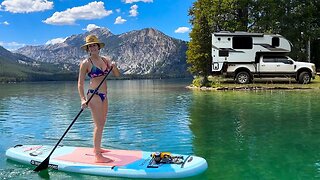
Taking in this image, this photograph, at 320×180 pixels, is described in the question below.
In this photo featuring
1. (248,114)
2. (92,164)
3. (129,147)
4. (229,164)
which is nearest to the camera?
(92,164)

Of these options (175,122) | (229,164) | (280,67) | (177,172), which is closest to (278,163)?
(229,164)

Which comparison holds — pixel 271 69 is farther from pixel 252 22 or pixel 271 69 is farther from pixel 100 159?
pixel 100 159

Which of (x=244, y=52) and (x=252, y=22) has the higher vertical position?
(x=252, y=22)

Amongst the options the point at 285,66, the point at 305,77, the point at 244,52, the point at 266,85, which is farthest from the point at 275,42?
the point at 266,85

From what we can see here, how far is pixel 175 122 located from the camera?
14625mm

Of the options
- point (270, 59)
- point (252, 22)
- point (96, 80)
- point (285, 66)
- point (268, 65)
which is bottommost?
point (96, 80)

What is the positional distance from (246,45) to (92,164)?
2878cm

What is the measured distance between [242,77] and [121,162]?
28.1 meters

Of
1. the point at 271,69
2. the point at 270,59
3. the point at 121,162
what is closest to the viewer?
the point at 121,162

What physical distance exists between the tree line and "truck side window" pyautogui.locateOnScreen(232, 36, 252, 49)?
6230mm

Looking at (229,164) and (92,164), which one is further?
(229,164)

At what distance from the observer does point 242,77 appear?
34.5 metres

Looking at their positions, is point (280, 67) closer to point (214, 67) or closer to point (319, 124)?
point (214, 67)

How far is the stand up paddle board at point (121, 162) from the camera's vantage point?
7.19 m
